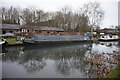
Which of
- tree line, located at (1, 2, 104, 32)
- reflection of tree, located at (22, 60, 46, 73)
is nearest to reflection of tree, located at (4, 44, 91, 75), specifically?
reflection of tree, located at (22, 60, 46, 73)

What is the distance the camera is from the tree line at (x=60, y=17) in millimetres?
32594

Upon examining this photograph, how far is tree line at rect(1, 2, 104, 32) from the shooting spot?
107ft

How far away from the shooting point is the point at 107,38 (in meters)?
27.9

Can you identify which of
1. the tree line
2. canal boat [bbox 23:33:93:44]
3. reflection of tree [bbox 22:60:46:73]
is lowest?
reflection of tree [bbox 22:60:46:73]

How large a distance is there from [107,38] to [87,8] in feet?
31.2

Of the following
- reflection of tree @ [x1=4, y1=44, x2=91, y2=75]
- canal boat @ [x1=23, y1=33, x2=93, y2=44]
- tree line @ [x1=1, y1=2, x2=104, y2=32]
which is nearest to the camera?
reflection of tree @ [x1=4, y1=44, x2=91, y2=75]

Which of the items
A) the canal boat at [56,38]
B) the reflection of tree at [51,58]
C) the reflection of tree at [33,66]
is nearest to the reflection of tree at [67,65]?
the reflection of tree at [51,58]

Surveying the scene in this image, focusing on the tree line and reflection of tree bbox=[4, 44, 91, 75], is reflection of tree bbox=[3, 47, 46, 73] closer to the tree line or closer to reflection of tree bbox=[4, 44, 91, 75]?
reflection of tree bbox=[4, 44, 91, 75]

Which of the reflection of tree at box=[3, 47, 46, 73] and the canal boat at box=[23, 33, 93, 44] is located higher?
the canal boat at box=[23, 33, 93, 44]

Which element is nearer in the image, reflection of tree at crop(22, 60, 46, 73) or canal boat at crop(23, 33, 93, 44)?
reflection of tree at crop(22, 60, 46, 73)

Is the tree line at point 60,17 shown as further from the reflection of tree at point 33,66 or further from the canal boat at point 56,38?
the reflection of tree at point 33,66

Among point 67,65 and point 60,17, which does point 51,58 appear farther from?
point 60,17

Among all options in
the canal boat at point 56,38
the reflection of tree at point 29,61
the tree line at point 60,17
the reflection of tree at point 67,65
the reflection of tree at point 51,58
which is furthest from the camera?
the tree line at point 60,17

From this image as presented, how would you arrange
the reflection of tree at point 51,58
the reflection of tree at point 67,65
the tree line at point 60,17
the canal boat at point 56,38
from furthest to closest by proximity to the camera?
1. the tree line at point 60,17
2. the canal boat at point 56,38
3. the reflection of tree at point 51,58
4. the reflection of tree at point 67,65
